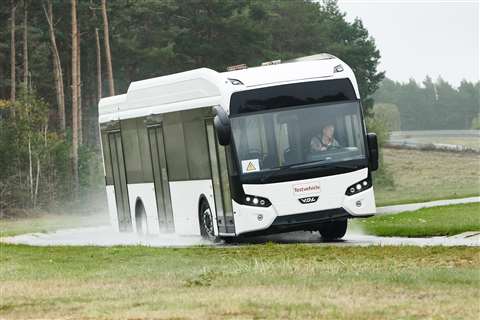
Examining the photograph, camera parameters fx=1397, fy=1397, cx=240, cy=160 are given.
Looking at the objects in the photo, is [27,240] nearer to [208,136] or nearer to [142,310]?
[208,136]

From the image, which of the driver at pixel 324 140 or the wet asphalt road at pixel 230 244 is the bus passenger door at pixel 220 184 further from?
the driver at pixel 324 140

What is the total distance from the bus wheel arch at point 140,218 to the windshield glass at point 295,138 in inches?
282

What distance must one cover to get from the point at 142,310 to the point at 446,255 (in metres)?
6.91

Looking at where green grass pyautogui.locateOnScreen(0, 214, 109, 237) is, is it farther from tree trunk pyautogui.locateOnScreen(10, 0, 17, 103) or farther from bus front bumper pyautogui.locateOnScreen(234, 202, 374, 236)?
bus front bumper pyautogui.locateOnScreen(234, 202, 374, 236)

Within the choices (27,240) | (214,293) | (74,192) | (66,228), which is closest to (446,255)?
(214,293)

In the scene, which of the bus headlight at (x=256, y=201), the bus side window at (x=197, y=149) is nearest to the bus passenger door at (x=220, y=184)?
the bus side window at (x=197, y=149)

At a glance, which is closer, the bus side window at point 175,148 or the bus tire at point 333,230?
the bus tire at point 333,230

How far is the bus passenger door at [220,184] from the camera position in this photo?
25500 millimetres

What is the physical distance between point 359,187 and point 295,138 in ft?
4.93

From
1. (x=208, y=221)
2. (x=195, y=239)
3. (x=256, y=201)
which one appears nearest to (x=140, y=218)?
(x=195, y=239)

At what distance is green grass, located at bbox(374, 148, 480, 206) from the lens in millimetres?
64688

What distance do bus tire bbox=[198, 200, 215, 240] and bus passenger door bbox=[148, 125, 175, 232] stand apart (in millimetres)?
1828

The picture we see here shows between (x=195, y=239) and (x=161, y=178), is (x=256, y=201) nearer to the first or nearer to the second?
(x=195, y=239)

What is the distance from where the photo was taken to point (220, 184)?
26.0 metres
